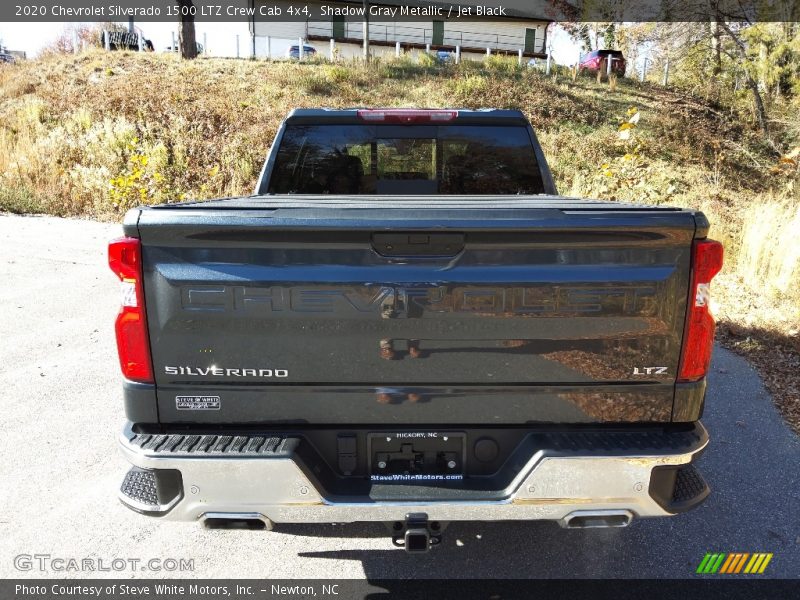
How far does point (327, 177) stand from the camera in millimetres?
4129

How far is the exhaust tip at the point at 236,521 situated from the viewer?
2.16 m

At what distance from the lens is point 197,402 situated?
221 cm

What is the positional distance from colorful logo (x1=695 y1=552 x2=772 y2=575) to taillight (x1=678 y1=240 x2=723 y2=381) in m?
1.23

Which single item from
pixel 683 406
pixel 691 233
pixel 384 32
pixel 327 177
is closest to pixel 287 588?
pixel 683 406

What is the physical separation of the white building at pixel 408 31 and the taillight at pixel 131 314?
118ft

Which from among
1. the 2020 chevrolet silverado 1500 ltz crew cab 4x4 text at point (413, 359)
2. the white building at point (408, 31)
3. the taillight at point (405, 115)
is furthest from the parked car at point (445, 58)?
the 2020 chevrolet silverado 1500 ltz crew cab 4x4 text at point (413, 359)

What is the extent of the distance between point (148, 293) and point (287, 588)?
152 cm

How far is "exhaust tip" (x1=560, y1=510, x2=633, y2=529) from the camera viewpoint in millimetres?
2160

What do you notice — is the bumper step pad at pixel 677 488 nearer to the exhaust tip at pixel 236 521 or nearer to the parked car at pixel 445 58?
the exhaust tip at pixel 236 521

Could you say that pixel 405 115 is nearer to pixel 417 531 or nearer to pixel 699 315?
pixel 699 315

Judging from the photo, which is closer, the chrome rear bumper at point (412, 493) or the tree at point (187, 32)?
the chrome rear bumper at point (412, 493)

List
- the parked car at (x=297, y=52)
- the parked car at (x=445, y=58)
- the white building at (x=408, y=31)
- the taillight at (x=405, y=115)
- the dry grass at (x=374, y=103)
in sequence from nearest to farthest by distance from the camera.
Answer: the taillight at (x=405, y=115) < the dry grass at (x=374, y=103) < the parked car at (x=445, y=58) < the parked car at (x=297, y=52) < the white building at (x=408, y=31)

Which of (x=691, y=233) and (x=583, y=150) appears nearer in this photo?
(x=691, y=233)

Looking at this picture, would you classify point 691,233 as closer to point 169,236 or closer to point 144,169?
point 169,236
